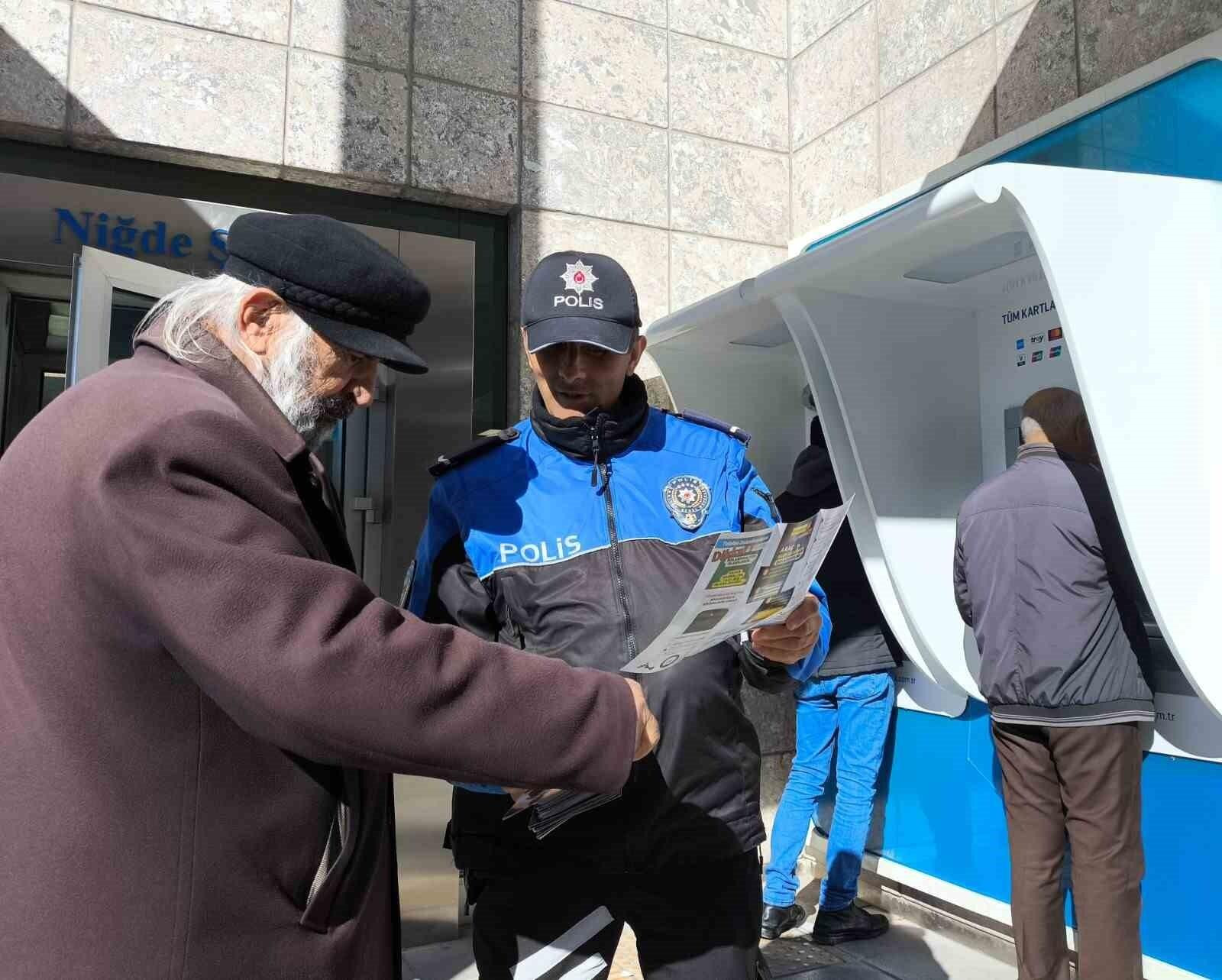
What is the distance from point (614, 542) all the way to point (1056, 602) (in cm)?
167

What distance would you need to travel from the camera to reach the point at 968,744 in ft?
12.0

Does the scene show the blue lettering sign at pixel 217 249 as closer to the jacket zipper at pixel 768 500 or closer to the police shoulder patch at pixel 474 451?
the police shoulder patch at pixel 474 451

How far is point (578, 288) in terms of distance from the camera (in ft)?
6.14

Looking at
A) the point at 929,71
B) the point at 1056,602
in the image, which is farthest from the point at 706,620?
the point at 929,71

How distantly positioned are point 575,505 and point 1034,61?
2.72 m

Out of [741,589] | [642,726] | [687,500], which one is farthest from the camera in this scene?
[687,500]

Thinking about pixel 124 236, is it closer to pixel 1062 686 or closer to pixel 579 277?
pixel 579 277

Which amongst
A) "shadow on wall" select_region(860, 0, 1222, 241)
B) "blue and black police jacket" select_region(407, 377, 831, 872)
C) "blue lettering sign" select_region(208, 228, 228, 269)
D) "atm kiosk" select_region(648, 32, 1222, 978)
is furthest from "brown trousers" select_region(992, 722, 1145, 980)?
"blue lettering sign" select_region(208, 228, 228, 269)

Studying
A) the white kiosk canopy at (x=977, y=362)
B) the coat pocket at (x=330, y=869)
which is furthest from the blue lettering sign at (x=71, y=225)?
the coat pocket at (x=330, y=869)

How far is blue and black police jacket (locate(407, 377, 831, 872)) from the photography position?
67.2 inches

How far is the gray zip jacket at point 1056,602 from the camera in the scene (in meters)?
2.79

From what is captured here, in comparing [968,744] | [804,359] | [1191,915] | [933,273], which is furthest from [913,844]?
[933,273]

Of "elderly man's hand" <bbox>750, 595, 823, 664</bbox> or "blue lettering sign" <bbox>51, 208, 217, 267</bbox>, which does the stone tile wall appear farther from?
"blue lettering sign" <bbox>51, 208, 217, 267</bbox>

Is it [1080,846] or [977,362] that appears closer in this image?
[1080,846]
